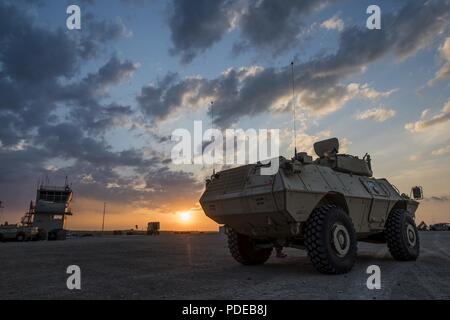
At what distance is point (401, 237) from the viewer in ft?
33.0

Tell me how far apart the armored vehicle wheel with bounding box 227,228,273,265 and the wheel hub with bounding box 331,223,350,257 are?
8.16ft

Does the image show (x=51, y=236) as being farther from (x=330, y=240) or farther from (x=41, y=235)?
(x=330, y=240)

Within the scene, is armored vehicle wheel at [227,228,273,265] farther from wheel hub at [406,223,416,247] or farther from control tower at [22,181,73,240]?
control tower at [22,181,73,240]

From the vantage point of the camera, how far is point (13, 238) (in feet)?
105

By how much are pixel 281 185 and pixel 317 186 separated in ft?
3.69

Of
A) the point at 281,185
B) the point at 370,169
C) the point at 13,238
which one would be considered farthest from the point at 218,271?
the point at 13,238

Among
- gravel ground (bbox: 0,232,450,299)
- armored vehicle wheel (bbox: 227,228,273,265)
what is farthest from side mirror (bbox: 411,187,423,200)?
armored vehicle wheel (bbox: 227,228,273,265)

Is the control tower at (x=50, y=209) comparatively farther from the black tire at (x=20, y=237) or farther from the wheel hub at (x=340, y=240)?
the wheel hub at (x=340, y=240)

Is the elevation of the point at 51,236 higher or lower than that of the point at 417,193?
lower

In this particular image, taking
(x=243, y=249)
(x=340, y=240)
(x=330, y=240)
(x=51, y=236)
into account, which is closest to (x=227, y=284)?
(x=330, y=240)

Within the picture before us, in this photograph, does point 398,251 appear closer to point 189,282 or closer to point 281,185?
point 281,185

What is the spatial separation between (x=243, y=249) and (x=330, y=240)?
9.61ft

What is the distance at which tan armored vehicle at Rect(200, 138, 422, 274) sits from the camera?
7.61 metres

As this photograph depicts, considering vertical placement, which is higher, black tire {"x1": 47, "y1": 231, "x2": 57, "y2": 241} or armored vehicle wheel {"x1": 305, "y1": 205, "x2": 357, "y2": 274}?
armored vehicle wheel {"x1": 305, "y1": 205, "x2": 357, "y2": 274}
